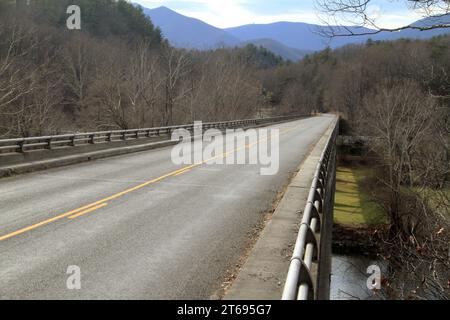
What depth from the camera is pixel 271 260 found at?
7332 mm

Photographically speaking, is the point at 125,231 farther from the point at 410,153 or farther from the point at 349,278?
the point at 410,153

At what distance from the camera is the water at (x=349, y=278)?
864 inches

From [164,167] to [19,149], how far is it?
17.6 feet


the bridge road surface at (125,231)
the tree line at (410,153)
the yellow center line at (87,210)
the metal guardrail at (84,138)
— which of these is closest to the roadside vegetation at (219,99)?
the tree line at (410,153)

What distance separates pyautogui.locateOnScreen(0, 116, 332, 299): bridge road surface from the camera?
6379 mm

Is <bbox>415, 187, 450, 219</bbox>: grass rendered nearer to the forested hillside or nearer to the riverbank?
the riverbank

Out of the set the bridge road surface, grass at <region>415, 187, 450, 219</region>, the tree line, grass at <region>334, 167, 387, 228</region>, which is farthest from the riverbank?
the bridge road surface

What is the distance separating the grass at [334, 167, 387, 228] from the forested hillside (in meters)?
20.0

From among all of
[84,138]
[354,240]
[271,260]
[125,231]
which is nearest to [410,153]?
[354,240]

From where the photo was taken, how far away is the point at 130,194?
42.2ft

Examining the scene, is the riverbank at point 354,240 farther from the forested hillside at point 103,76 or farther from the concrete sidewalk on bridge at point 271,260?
the forested hillside at point 103,76

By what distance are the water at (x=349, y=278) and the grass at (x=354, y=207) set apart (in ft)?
20.0
